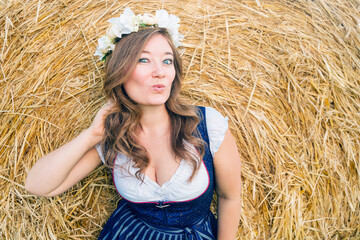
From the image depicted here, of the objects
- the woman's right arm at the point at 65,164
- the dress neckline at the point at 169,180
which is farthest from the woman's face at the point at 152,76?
the dress neckline at the point at 169,180

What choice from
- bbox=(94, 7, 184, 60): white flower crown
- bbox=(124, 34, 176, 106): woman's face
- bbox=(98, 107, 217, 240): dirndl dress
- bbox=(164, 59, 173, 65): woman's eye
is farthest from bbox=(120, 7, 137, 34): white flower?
bbox=(98, 107, 217, 240): dirndl dress

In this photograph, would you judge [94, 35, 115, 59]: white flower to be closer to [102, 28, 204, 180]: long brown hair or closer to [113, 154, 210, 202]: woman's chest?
[102, 28, 204, 180]: long brown hair

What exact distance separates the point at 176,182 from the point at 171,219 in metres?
0.24

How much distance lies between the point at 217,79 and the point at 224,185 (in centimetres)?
65

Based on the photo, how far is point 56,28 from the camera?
1.69m

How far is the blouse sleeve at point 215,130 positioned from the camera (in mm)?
1404

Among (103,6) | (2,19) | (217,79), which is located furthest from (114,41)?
(2,19)

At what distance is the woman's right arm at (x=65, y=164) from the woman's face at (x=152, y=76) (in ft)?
0.77

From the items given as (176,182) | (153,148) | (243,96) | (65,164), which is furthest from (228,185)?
(65,164)

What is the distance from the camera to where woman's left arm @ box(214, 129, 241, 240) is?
1427 mm

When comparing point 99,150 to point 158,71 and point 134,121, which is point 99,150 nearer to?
point 134,121

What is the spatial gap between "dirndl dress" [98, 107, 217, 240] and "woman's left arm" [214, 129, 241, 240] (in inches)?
1.8

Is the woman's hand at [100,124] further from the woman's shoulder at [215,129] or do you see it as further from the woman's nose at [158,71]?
the woman's shoulder at [215,129]

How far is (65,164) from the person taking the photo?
1.38m
